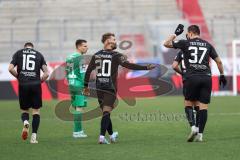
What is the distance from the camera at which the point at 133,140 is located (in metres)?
12.7

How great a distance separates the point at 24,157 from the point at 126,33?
25040 mm

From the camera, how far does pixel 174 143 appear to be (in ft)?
38.7

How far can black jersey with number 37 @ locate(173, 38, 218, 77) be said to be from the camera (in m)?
12.2

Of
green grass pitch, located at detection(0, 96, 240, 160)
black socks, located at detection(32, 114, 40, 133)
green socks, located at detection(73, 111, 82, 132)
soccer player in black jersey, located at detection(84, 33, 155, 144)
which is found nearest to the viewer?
green grass pitch, located at detection(0, 96, 240, 160)

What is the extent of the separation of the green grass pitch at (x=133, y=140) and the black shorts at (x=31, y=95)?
70 centimetres

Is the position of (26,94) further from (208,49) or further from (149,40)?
(149,40)

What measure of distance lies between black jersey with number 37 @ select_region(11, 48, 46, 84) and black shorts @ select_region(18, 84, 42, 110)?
99 mm

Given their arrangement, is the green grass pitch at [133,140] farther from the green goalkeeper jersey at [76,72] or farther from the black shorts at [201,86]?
the green goalkeeper jersey at [76,72]

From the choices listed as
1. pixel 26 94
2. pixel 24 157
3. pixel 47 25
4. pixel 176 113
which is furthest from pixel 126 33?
pixel 24 157

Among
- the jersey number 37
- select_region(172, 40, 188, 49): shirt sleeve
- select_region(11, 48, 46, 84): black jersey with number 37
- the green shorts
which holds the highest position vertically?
select_region(172, 40, 188, 49): shirt sleeve

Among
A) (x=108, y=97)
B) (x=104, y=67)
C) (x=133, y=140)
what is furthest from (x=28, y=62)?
(x=133, y=140)

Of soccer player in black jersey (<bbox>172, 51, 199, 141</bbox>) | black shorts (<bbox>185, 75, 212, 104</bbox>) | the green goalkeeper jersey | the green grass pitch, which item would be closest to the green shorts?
the green goalkeeper jersey

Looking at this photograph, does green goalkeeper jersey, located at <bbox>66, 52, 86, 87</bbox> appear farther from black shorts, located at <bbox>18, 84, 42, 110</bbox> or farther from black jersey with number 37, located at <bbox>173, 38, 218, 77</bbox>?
black jersey with number 37, located at <bbox>173, 38, 218, 77</bbox>

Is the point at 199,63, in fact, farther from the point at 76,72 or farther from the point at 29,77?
the point at 76,72
